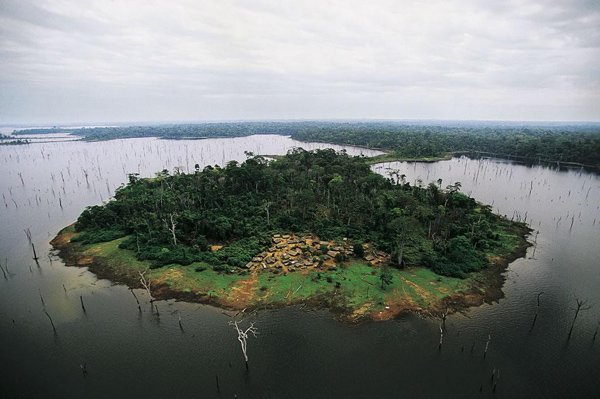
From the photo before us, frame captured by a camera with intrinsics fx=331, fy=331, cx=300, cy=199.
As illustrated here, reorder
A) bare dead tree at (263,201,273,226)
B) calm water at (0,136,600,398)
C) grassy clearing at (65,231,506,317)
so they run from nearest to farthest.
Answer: calm water at (0,136,600,398), grassy clearing at (65,231,506,317), bare dead tree at (263,201,273,226)

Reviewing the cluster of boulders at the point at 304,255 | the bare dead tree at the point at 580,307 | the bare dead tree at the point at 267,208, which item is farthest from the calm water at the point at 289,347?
the bare dead tree at the point at 267,208

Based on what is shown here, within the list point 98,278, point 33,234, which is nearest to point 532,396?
point 98,278

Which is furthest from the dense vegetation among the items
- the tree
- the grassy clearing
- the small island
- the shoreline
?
the tree

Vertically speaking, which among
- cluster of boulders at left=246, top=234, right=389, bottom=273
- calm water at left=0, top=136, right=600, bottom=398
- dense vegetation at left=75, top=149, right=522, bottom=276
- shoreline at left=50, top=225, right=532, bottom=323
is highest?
dense vegetation at left=75, top=149, right=522, bottom=276

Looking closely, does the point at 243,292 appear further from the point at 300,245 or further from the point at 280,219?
the point at 280,219

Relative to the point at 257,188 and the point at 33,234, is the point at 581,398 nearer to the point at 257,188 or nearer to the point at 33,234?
the point at 257,188

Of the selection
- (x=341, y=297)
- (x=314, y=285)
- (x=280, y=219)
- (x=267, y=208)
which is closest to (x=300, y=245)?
(x=280, y=219)

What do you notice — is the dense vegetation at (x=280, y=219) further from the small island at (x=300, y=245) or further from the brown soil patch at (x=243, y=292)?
the brown soil patch at (x=243, y=292)

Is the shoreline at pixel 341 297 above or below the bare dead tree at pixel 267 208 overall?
below

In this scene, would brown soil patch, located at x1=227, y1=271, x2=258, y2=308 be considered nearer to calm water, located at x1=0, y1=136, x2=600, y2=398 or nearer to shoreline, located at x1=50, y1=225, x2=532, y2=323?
shoreline, located at x1=50, y1=225, x2=532, y2=323
